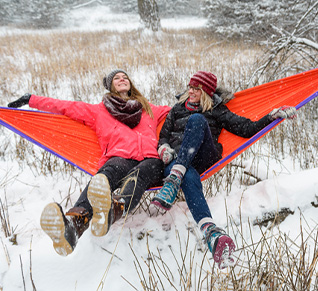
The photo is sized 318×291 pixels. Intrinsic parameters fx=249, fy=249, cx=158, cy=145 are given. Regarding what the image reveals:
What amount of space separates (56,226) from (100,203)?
0.20m

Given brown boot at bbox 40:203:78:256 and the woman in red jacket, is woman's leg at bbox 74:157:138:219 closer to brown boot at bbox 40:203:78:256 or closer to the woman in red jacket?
the woman in red jacket

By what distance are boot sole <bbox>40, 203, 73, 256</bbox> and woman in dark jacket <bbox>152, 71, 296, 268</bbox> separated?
0.47 metres

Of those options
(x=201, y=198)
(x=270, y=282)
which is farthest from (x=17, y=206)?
(x=270, y=282)

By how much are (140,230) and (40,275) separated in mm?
558

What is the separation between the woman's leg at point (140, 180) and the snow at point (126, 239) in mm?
198

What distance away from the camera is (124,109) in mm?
1920

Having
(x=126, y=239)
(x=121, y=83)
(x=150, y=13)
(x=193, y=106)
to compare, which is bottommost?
(x=126, y=239)

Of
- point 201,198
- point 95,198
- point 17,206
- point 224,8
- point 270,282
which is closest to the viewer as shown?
point 270,282

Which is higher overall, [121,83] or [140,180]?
[121,83]

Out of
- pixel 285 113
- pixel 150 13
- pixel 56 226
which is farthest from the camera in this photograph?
pixel 150 13

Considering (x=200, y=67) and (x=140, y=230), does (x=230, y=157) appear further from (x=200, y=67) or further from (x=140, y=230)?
(x=200, y=67)

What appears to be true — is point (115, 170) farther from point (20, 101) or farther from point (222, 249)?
point (20, 101)

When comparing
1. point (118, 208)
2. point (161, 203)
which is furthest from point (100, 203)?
point (161, 203)

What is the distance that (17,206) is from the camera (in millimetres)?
1735
